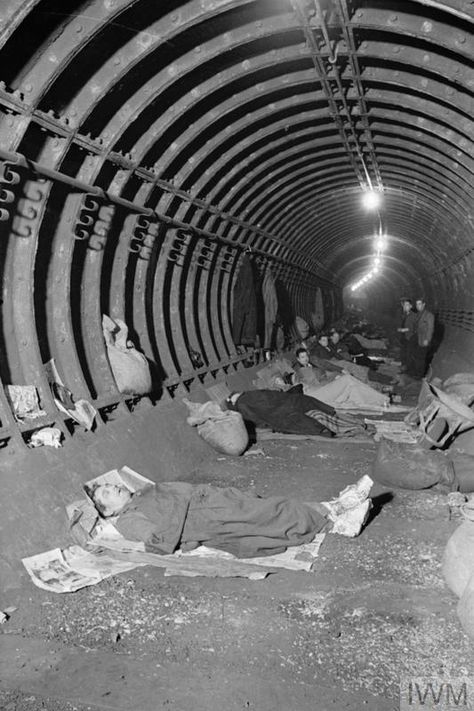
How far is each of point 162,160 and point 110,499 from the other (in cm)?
460

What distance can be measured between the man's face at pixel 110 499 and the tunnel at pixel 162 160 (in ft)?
0.89

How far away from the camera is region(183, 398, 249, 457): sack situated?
784 cm

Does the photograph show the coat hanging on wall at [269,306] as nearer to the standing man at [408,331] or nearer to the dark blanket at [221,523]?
the standing man at [408,331]

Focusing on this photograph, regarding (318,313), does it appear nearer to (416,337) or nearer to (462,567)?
(416,337)

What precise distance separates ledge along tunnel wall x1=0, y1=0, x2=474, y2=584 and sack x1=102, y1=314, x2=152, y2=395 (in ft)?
0.49

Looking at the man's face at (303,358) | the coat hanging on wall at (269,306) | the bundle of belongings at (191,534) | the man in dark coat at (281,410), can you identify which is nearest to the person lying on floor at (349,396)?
the man in dark coat at (281,410)

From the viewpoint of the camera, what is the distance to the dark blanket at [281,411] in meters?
8.88

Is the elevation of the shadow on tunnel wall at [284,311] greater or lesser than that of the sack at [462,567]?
greater

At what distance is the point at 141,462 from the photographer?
668 centimetres

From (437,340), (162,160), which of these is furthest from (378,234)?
(162,160)

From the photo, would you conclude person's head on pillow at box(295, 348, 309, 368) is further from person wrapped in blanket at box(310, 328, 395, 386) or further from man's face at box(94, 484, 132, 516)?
man's face at box(94, 484, 132, 516)

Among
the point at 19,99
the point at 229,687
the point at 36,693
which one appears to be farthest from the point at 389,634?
the point at 19,99

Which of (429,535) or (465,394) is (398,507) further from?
(465,394)

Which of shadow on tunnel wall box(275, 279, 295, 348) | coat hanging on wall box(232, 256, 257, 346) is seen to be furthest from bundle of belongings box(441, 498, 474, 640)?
shadow on tunnel wall box(275, 279, 295, 348)
